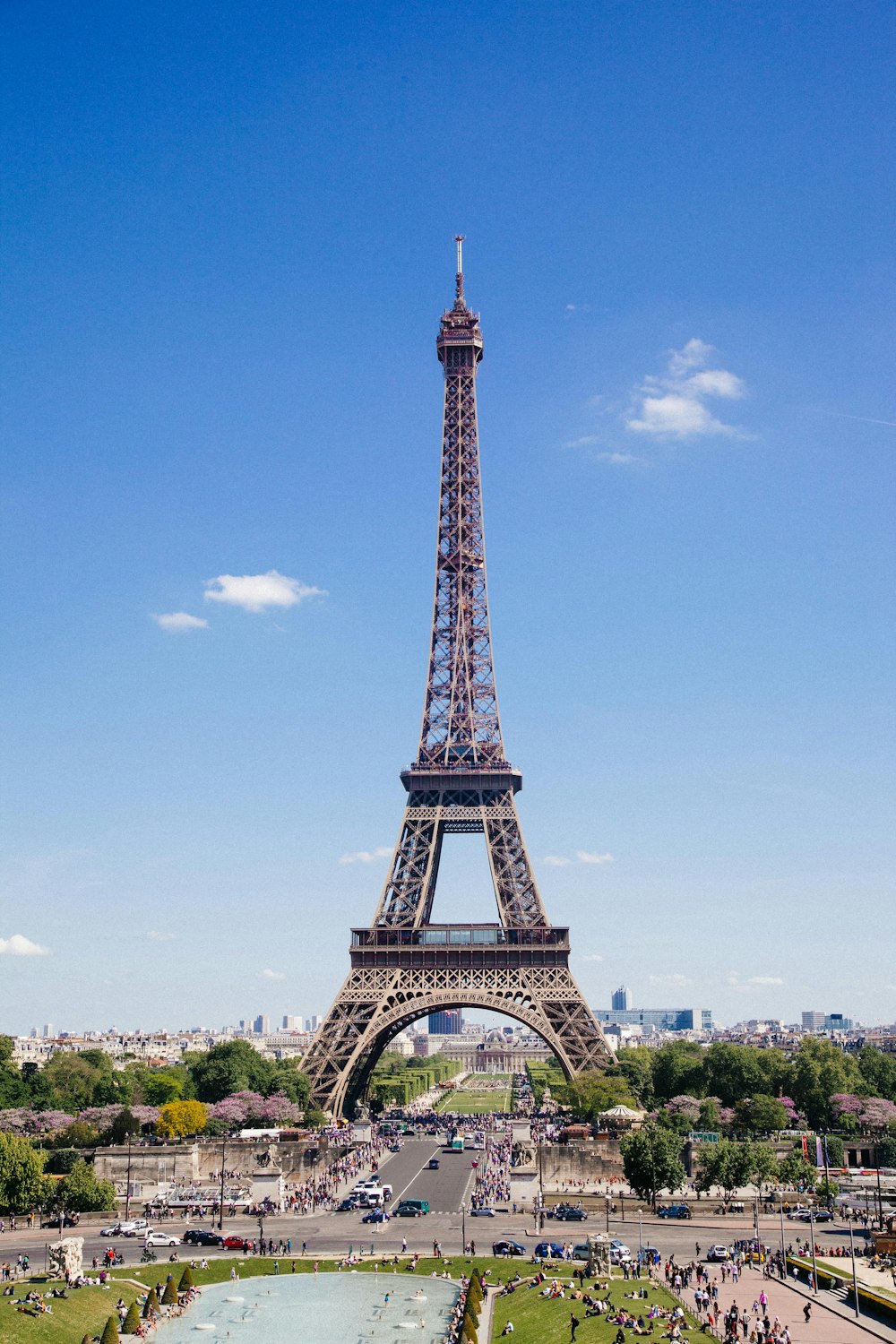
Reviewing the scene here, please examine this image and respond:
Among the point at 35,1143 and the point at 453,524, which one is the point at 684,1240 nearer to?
the point at 35,1143

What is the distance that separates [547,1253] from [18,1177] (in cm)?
3121

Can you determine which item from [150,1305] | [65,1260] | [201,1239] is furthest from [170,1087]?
[150,1305]

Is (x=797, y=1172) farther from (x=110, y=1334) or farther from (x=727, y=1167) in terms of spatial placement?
(x=110, y=1334)

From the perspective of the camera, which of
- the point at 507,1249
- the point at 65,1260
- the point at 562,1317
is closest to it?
the point at 562,1317

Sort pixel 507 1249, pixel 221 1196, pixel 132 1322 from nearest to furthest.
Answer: pixel 132 1322, pixel 507 1249, pixel 221 1196

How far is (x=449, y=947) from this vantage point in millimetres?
108438

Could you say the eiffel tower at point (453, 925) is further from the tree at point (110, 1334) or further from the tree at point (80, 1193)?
the tree at point (110, 1334)

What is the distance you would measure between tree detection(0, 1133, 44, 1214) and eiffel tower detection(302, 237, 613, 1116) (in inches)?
1248

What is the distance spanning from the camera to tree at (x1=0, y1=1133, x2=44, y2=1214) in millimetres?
72812

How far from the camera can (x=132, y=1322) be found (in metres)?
51.5

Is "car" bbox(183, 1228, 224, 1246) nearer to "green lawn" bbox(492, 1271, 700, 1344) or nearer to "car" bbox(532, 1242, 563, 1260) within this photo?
"car" bbox(532, 1242, 563, 1260)

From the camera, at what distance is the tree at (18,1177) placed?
7281 cm

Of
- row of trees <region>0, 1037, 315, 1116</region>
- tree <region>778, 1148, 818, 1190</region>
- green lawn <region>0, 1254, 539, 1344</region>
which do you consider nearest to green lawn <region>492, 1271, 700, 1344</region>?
green lawn <region>0, 1254, 539, 1344</region>

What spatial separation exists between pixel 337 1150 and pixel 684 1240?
3670 centimetres
